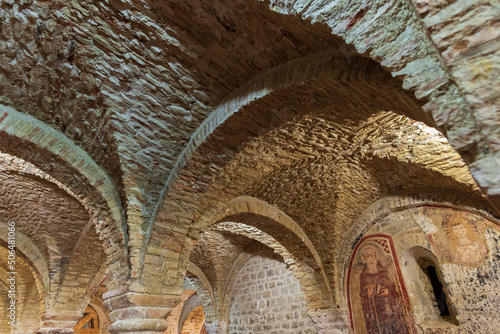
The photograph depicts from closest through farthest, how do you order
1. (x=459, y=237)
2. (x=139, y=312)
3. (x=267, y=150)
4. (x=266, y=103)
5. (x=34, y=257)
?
(x=266, y=103) → (x=139, y=312) → (x=267, y=150) → (x=459, y=237) → (x=34, y=257)

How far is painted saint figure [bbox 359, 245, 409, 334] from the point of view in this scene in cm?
527

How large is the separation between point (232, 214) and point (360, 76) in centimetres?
305

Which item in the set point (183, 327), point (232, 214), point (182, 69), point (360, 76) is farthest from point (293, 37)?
point (183, 327)

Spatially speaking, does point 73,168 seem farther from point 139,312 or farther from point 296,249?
point 296,249

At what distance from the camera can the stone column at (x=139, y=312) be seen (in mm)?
3355

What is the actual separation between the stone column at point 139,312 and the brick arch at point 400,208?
3.52 meters

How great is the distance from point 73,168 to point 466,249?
4955 millimetres

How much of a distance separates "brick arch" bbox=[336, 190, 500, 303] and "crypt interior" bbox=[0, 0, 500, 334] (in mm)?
27

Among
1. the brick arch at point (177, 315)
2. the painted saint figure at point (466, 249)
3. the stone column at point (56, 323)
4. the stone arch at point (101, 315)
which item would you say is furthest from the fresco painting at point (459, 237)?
the stone arch at point (101, 315)

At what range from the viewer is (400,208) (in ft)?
18.1

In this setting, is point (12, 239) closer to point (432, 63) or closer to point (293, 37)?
point (293, 37)

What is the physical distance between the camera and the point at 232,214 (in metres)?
4.94

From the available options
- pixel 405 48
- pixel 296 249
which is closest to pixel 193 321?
pixel 296 249

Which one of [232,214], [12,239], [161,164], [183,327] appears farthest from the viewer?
[183,327]
